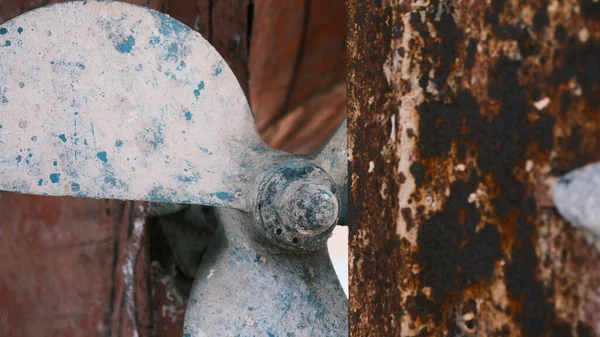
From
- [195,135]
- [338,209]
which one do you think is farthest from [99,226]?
[338,209]

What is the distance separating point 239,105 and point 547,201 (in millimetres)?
1124

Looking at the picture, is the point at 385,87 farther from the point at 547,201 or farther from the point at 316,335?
the point at 316,335

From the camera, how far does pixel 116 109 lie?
1.83 meters

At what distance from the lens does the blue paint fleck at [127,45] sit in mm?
1826

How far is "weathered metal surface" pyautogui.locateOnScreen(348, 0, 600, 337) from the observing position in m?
0.98

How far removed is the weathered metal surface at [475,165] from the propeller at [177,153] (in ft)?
2.00

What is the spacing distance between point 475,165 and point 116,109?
1.01 m

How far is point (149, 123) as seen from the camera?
1861mm

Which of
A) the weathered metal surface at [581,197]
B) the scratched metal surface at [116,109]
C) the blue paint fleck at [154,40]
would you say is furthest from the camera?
the blue paint fleck at [154,40]

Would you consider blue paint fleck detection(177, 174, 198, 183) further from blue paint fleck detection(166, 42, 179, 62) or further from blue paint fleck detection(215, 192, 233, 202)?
blue paint fleck detection(166, 42, 179, 62)

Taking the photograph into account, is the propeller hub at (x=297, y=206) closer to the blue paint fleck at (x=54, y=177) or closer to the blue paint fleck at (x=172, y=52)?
the blue paint fleck at (x=172, y=52)

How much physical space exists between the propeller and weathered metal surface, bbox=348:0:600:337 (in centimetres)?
61

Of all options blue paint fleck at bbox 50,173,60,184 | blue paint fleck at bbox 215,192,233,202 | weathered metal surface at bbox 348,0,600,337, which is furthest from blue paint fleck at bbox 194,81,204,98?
weathered metal surface at bbox 348,0,600,337

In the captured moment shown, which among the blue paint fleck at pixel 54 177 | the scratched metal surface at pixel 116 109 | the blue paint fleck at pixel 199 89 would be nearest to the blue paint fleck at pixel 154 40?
the scratched metal surface at pixel 116 109
